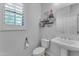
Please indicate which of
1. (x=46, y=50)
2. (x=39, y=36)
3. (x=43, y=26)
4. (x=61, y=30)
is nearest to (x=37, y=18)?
(x=43, y=26)

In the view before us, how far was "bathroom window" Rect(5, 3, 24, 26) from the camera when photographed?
5.48 feet

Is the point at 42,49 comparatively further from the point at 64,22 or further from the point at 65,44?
the point at 64,22

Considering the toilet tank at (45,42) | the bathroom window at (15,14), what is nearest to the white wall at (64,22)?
the toilet tank at (45,42)

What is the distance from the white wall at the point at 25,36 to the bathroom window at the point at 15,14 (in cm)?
8

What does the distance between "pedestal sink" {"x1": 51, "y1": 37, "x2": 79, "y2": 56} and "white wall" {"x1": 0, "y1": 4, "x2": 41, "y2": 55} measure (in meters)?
0.31

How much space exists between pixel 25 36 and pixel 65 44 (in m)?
0.63

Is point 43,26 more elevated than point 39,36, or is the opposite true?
point 43,26

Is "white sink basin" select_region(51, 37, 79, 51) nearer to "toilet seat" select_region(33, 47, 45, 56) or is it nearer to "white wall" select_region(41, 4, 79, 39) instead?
"white wall" select_region(41, 4, 79, 39)

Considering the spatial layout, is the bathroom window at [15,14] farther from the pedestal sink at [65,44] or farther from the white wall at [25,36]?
the pedestal sink at [65,44]

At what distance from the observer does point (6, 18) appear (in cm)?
166

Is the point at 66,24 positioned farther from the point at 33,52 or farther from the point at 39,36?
the point at 33,52

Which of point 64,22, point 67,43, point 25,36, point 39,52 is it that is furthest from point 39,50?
point 64,22

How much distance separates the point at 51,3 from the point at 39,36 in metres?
0.55

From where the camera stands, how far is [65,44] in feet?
5.25
